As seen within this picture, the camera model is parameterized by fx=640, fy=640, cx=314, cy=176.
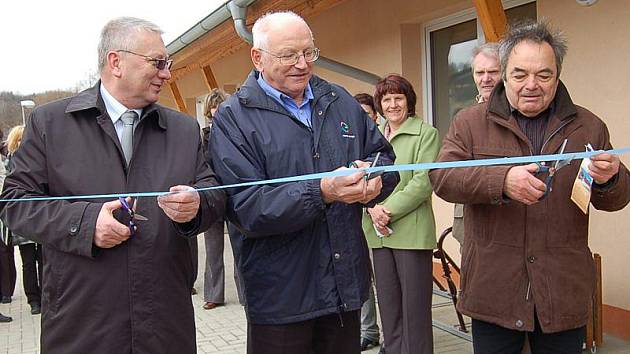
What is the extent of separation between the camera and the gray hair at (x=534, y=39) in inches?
104

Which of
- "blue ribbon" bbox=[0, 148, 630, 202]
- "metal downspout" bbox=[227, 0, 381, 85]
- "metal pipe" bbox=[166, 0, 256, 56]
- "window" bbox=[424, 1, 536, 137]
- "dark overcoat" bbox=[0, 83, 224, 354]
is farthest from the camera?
"metal pipe" bbox=[166, 0, 256, 56]

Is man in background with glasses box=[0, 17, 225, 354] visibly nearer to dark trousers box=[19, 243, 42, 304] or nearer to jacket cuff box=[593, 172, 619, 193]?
jacket cuff box=[593, 172, 619, 193]

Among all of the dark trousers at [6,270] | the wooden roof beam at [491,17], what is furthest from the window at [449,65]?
the dark trousers at [6,270]

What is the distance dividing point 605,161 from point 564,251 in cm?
44

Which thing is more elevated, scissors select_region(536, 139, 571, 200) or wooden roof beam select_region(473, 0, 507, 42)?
wooden roof beam select_region(473, 0, 507, 42)

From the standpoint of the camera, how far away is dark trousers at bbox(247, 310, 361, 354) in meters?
2.59

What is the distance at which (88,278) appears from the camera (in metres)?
2.35

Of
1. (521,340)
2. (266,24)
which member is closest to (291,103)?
(266,24)

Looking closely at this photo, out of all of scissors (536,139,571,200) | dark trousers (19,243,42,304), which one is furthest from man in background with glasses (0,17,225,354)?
dark trousers (19,243,42,304)

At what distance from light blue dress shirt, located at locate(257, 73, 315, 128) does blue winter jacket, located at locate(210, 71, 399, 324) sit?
0.10ft

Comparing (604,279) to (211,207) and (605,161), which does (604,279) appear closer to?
(605,161)

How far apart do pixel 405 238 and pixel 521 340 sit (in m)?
1.48

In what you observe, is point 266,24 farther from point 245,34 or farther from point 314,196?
point 245,34

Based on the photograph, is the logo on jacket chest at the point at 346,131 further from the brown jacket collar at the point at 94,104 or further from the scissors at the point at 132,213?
the scissors at the point at 132,213
